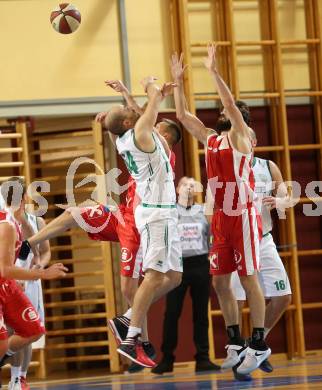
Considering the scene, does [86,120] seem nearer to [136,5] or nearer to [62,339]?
[136,5]

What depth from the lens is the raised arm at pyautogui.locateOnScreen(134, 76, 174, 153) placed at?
22.9 ft

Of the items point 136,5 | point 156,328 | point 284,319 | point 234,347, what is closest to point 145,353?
point 234,347

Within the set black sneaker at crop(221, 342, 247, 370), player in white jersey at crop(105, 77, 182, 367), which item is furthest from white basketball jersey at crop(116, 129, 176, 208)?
black sneaker at crop(221, 342, 247, 370)

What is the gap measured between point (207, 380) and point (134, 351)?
1251 mm

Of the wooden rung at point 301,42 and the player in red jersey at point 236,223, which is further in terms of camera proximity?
the wooden rung at point 301,42

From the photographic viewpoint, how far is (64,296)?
12.8 metres

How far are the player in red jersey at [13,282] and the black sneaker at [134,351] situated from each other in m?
0.78

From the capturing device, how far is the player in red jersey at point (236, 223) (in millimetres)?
7312

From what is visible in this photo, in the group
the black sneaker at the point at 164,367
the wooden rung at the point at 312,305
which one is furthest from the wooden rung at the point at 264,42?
the black sneaker at the point at 164,367

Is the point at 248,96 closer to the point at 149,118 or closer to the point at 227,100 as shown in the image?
the point at 227,100

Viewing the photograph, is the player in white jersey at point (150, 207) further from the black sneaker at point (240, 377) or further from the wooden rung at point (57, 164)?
the wooden rung at point (57, 164)

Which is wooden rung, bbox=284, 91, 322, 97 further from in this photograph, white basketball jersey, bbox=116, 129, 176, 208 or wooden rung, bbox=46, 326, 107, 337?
white basketball jersey, bbox=116, 129, 176, 208

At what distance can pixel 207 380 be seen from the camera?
26.5ft

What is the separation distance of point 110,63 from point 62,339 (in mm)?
3931
